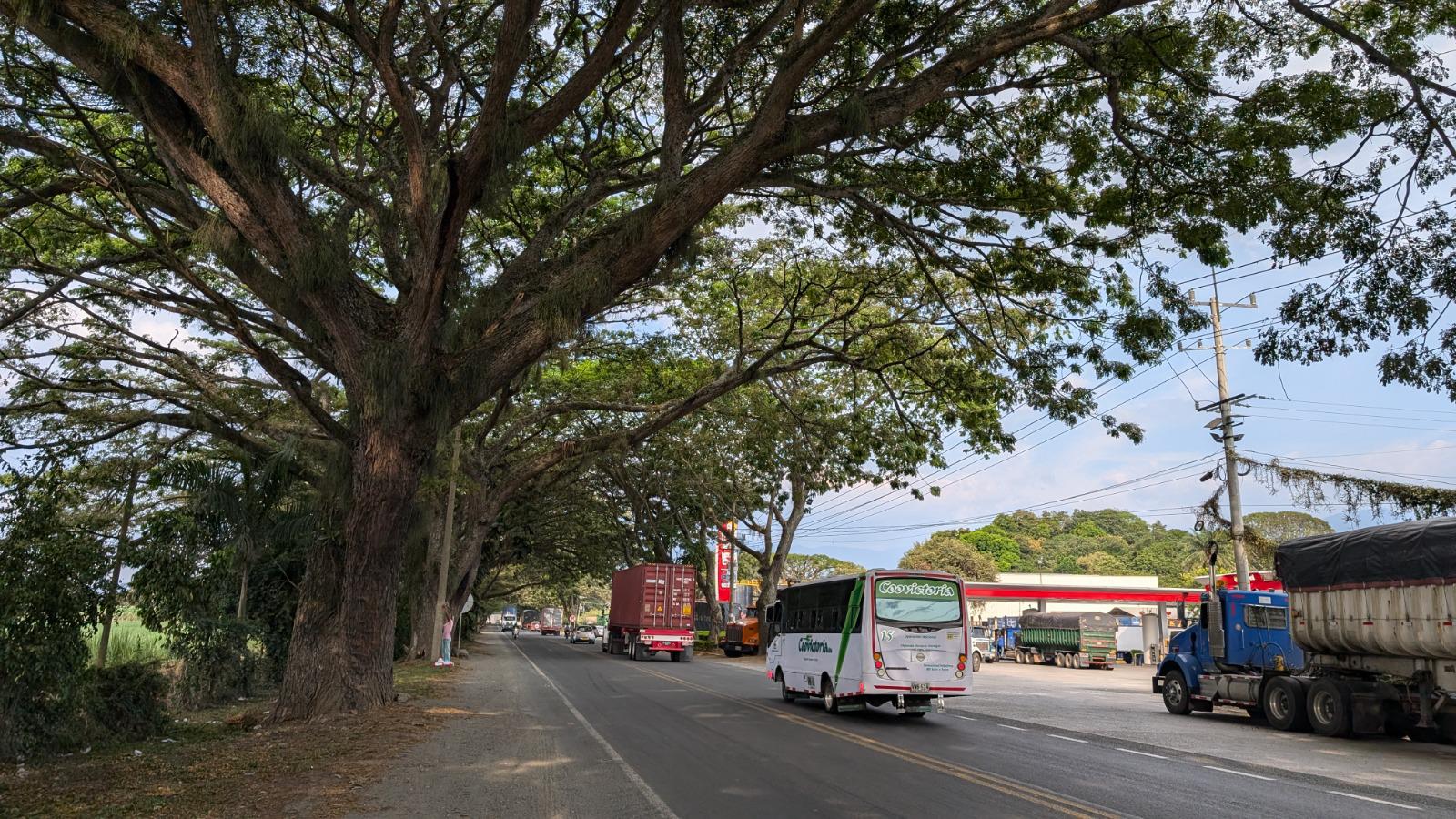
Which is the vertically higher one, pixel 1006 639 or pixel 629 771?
pixel 629 771

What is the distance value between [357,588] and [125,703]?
2.97 metres

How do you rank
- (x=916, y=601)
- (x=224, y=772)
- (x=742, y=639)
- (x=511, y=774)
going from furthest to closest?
(x=742, y=639) < (x=916, y=601) < (x=511, y=774) < (x=224, y=772)

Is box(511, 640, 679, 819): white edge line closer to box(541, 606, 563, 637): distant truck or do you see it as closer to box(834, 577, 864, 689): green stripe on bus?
box(834, 577, 864, 689): green stripe on bus

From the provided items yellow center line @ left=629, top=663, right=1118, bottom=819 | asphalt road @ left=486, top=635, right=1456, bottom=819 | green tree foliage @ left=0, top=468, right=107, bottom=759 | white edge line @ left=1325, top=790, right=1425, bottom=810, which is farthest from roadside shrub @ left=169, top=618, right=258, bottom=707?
white edge line @ left=1325, top=790, right=1425, bottom=810

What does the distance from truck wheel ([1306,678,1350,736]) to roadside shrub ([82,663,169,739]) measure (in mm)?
17212

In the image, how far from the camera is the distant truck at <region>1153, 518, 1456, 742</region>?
14.3 metres

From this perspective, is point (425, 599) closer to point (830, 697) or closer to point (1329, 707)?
point (830, 697)

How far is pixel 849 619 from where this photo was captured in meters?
16.9

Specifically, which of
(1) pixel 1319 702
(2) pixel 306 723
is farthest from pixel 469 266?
(1) pixel 1319 702

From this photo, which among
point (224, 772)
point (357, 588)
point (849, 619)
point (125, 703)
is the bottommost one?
point (224, 772)

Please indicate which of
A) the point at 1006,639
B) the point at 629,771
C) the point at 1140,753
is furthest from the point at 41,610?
the point at 1006,639

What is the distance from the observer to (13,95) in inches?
522

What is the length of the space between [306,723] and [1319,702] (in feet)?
51.6

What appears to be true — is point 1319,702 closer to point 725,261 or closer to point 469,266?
point 725,261
